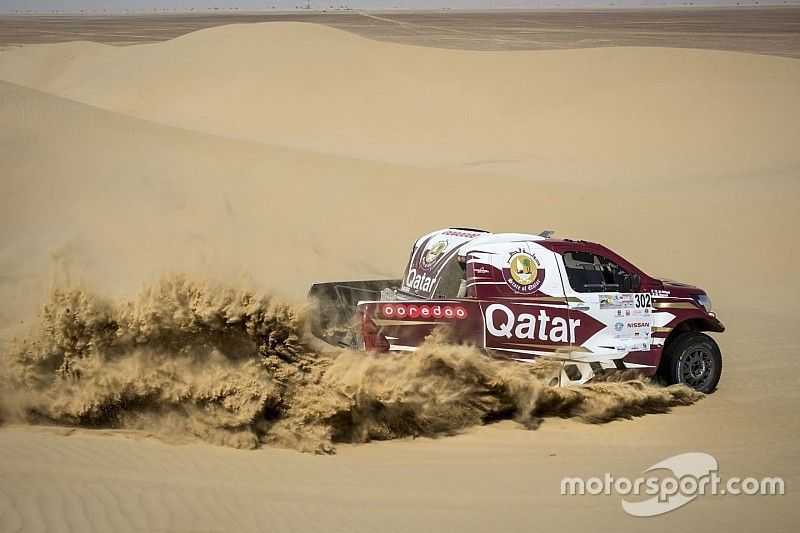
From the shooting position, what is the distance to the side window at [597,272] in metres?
9.70

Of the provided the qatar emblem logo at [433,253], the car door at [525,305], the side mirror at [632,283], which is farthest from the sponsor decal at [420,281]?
the side mirror at [632,283]

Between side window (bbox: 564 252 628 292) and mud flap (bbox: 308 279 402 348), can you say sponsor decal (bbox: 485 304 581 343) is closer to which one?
side window (bbox: 564 252 628 292)

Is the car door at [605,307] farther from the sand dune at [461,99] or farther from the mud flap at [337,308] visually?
the sand dune at [461,99]

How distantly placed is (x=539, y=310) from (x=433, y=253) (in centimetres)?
140

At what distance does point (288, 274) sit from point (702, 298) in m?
8.13

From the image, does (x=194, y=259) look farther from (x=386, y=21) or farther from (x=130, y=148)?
(x=386, y=21)

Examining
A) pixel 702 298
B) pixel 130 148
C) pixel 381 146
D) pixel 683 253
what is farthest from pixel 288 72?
pixel 702 298

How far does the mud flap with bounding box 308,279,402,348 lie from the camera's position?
9.64 m

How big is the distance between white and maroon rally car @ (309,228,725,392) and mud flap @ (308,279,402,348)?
1 cm

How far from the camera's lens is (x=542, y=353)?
30.4 feet

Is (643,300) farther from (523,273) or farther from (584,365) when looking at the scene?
(523,273)

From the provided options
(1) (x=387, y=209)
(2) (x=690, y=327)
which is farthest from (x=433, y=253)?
(1) (x=387, y=209)

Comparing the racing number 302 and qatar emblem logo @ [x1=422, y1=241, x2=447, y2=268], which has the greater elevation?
qatar emblem logo @ [x1=422, y1=241, x2=447, y2=268]

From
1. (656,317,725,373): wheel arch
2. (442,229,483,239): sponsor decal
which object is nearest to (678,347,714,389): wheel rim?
(656,317,725,373): wheel arch
